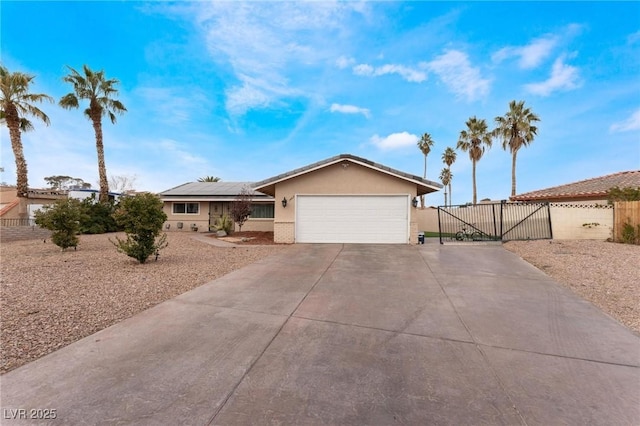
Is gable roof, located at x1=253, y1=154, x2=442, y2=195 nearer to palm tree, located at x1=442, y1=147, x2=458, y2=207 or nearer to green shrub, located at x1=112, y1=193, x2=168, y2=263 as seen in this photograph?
green shrub, located at x1=112, y1=193, x2=168, y2=263

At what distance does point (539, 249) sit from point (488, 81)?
7944 millimetres

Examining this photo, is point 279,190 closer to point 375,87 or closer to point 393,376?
point 375,87

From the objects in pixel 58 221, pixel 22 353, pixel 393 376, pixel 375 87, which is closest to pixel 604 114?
pixel 375 87

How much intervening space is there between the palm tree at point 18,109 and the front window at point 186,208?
26.5 ft

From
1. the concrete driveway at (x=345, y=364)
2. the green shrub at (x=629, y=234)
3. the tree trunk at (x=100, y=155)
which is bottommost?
the concrete driveway at (x=345, y=364)

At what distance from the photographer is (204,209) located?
70.9ft

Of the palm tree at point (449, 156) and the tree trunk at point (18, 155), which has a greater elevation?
the palm tree at point (449, 156)

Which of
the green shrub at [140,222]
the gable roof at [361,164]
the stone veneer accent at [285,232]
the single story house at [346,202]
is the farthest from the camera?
the stone veneer accent at [285,232]

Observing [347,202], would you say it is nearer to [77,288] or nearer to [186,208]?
[77,288]

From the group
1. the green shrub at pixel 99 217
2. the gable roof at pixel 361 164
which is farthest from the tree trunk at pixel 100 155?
the gable roof at pixel 361 164

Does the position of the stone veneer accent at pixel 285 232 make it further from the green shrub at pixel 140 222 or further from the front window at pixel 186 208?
the front window at pixel 186 208

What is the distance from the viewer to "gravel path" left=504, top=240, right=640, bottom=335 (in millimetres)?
5457

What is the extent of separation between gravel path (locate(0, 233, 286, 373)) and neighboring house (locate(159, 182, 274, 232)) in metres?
9.08

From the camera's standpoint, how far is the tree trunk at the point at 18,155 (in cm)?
1623
